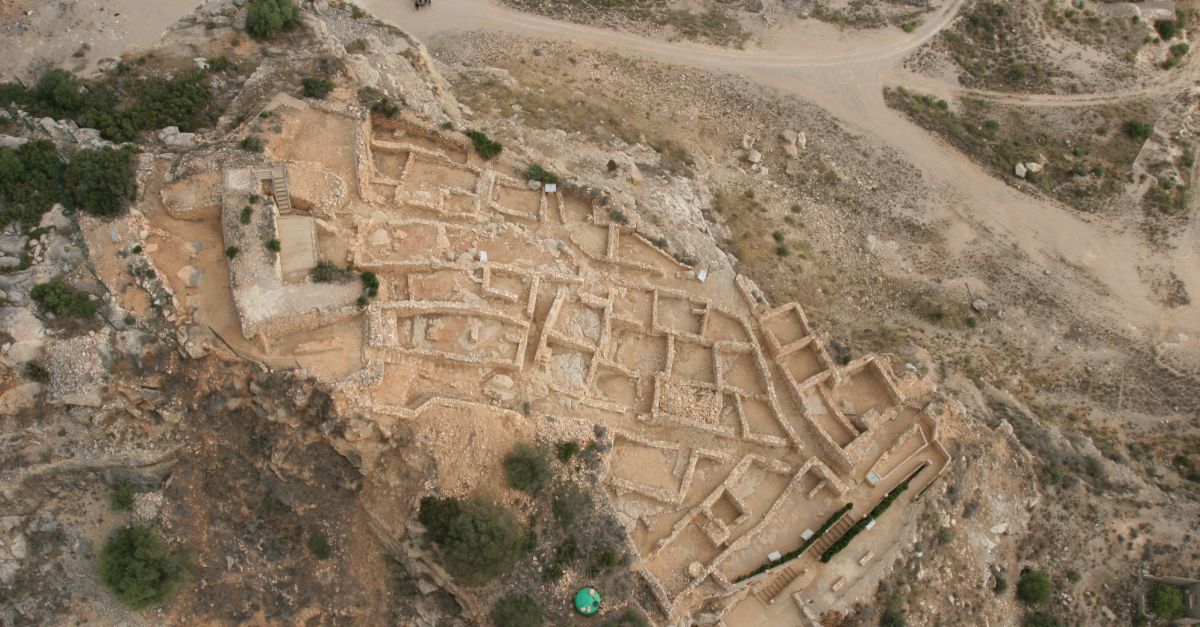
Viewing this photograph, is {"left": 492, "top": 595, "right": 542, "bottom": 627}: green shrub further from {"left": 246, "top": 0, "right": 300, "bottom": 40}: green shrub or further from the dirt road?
the dirt road

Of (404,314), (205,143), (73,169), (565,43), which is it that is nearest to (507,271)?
(404,314)

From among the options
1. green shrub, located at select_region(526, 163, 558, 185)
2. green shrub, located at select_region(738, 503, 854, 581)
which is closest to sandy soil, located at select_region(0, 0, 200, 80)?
green shrub, located at select_region(526, 163, 558, 185)

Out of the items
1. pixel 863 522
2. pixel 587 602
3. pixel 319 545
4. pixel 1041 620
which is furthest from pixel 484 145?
pixel 1041 620

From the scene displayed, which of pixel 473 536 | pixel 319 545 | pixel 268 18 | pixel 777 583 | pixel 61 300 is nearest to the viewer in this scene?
pixel 473 536

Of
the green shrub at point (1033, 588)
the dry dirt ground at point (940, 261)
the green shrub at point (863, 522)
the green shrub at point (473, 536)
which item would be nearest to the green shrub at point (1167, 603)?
the dry dirt ground at point (940, 261)

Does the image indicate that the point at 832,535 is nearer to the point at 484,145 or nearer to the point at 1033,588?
the point at 1033,588
